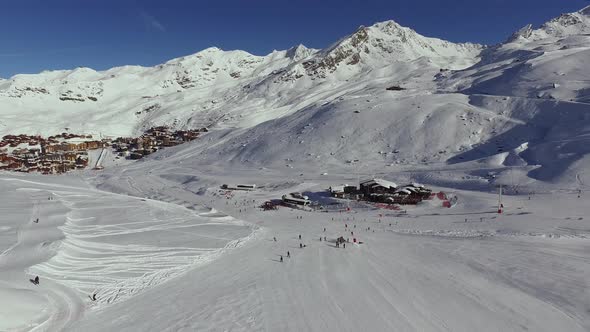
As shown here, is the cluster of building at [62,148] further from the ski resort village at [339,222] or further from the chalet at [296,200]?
the chalet at [296,200]

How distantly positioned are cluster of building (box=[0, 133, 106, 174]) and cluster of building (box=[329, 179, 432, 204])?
85253 millimetres

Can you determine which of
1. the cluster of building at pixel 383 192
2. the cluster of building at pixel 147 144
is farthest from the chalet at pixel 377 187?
the cluster of building at pixel 147 144

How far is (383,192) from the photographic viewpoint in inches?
2143

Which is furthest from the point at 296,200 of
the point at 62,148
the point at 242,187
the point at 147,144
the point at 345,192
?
the point at 62,148

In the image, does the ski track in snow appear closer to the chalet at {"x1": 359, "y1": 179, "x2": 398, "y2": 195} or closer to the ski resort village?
the ski resort village

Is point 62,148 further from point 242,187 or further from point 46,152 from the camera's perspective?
point 242,187

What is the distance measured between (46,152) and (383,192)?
11968cm

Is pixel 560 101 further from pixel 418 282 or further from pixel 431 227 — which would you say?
A: pixel 418 282

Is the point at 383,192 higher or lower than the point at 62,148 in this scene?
lower

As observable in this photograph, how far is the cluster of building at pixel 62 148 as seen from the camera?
114m

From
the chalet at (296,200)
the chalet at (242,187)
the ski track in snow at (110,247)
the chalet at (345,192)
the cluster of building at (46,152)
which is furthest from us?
the cluster of building at (46,152)

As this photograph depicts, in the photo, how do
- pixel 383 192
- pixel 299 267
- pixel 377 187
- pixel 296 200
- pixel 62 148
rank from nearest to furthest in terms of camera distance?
pixel 299 267
pixel 383 192
pixel 377 187
pixel 296 200
pixel 62 148

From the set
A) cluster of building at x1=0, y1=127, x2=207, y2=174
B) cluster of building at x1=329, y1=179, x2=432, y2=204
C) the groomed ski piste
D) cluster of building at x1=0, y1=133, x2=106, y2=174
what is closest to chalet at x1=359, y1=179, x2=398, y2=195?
cluster of building at x1=329, y1=179, x2=432, y2=204

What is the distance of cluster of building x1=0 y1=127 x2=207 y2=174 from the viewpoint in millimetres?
113875
